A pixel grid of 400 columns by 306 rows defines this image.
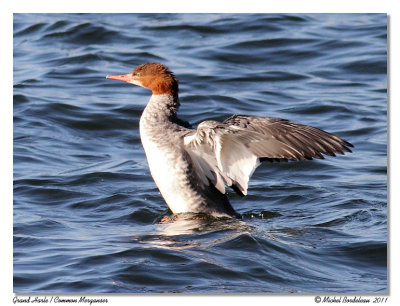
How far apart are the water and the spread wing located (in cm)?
64

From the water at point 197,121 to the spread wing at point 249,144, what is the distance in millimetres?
640

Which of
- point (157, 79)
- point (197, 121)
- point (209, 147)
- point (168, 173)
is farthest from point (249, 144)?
point (197, 121)

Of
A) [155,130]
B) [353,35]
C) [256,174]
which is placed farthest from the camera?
[353,35]

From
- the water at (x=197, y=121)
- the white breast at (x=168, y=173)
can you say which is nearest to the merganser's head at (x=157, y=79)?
the white breast at (x=168, y=173)

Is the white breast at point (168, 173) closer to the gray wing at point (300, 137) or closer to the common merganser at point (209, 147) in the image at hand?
the common merganser at point (209, 147)

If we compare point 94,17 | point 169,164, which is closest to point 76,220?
point 169,164

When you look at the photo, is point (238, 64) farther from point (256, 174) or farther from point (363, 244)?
point (363, 244)

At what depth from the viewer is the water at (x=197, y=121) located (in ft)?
20.7

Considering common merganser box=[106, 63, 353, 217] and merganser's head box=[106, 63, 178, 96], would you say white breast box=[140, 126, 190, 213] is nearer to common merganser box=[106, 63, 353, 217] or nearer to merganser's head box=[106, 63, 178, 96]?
common merganser box=[106, 63, 353, 217]

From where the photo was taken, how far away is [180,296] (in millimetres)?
5730

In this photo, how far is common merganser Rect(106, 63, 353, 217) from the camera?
22.5ft

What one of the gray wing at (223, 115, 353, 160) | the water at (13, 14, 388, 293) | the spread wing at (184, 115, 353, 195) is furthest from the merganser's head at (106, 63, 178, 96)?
the water at (13, 14, 388, 293)

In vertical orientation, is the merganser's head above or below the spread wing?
above
